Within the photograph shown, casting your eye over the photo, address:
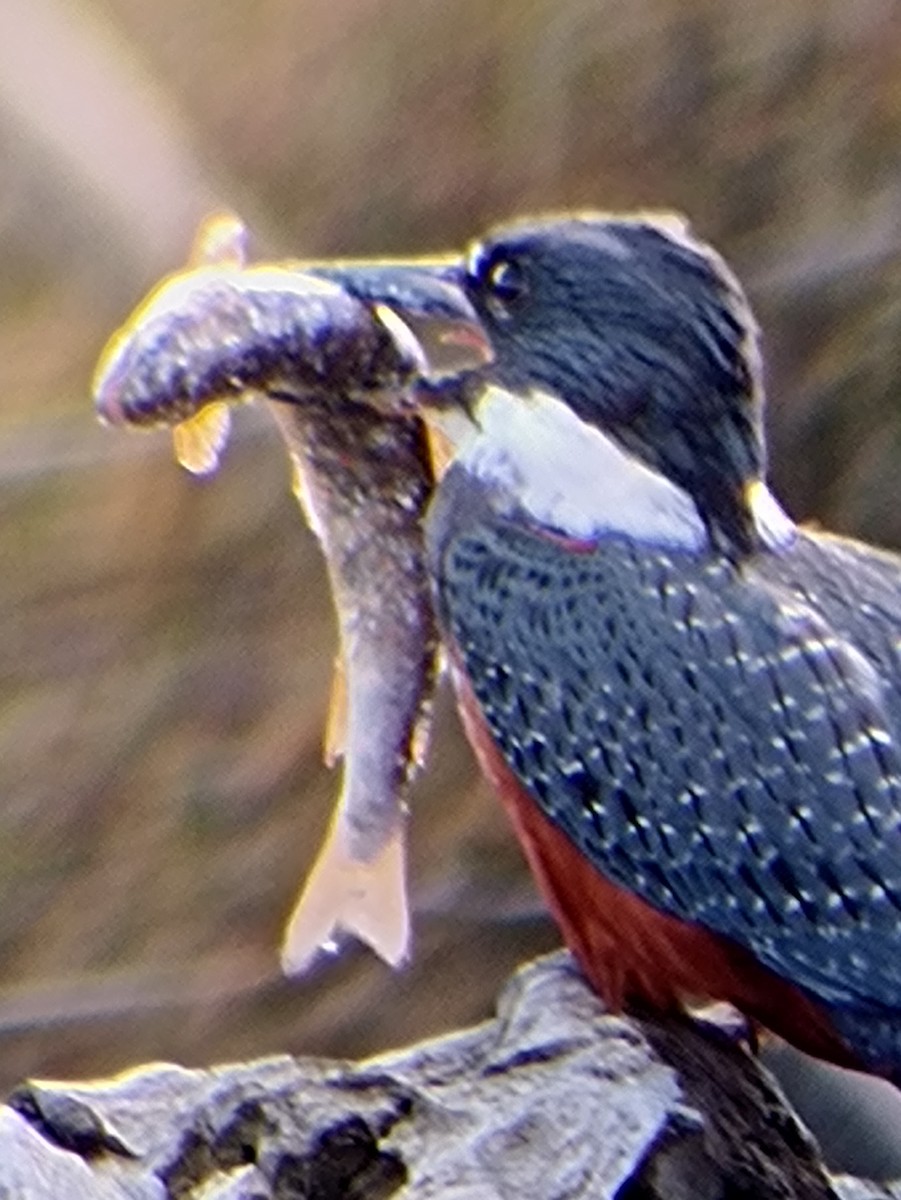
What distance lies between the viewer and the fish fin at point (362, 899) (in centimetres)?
138

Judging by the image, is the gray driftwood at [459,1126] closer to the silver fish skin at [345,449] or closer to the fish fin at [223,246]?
the silver fish skin at [345,449]

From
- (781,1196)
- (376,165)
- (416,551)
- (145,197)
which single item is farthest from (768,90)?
(781,1196)

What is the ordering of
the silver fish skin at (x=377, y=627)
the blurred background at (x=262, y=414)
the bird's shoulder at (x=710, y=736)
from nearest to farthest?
the bird's shoulder at (x=710, y=736)
the silver fish skin at (x=377, y=627)
the blurred background at (x=262, y=414)

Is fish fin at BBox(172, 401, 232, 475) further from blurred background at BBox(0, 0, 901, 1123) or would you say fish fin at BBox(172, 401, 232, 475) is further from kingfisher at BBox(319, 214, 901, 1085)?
blurred background at BBox(0, 0, 901, 1123)

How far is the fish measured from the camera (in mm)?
1243

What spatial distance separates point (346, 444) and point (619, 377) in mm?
149

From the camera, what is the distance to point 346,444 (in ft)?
4.34

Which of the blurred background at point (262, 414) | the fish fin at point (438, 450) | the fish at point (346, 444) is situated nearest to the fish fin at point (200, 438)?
the fish at point (346, 444)

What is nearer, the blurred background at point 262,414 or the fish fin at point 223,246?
the fish fin at point 223,246

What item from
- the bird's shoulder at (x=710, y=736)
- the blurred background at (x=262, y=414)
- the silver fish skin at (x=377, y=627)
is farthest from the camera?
the blurred background at (x=262, y=414)

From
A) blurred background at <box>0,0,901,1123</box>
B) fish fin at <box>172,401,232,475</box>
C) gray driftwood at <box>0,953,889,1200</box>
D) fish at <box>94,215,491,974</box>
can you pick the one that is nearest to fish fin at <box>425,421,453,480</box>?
fish at <box>94,215,491,974</box>

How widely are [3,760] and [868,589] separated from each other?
961 millimetres

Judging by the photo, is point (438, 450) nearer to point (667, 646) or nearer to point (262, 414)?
point (667, 646)

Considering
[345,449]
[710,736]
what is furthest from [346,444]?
[710,736]
